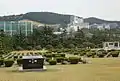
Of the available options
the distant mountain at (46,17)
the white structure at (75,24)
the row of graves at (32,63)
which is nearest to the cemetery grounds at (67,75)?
the row of graves at (32,63)

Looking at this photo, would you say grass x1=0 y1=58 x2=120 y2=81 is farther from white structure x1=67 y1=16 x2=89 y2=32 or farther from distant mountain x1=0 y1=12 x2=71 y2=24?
distant mountain x1=0 y1=12 x2=71 y2=24

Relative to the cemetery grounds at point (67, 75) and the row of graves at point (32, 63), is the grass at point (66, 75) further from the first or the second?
the row of graves at point (32, 63)

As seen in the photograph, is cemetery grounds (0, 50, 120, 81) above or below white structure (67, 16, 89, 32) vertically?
below

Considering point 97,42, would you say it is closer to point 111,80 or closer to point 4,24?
point 4,24

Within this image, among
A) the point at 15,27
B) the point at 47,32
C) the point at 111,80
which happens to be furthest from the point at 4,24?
the point at 111,80

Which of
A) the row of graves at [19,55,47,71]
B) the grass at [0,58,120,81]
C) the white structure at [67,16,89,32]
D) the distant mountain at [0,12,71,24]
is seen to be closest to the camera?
the grass at [0,58,120,81]

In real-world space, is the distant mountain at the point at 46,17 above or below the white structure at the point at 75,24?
above

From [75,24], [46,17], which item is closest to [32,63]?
[75,24]

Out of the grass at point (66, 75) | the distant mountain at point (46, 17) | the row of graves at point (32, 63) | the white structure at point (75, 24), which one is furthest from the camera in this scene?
the distant mountain at point (46, 17)

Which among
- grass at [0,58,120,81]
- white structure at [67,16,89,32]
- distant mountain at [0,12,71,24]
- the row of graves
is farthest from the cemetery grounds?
distant mountain at [0,12,71,24]

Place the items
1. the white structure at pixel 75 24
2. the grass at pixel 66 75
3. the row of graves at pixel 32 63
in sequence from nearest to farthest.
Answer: the grass at pixel 66 75
the row of graves at pixel 32 63
the white structure at pixel 75 24

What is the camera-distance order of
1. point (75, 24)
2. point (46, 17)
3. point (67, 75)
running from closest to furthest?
point (67, 75), point (75, 24), point (46, 17)

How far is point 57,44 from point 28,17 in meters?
103

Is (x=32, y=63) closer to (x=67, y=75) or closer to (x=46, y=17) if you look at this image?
(x=67, y=75)
